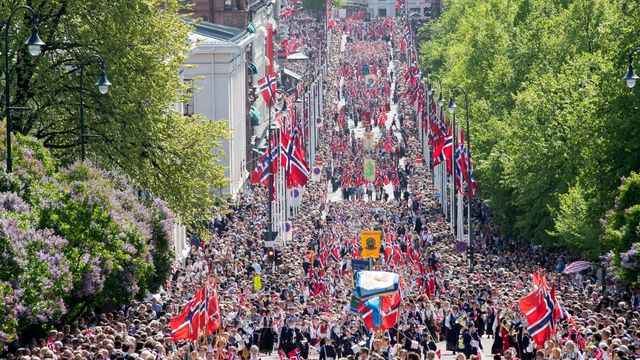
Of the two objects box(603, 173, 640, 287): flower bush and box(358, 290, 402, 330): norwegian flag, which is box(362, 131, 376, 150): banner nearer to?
box(603, 173, 640, 287): flower bush

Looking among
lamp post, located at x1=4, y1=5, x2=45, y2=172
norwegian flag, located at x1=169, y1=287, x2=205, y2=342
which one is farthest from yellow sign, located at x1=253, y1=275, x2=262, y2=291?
norwegian flag, located at x1=169, y1=287, x2=205, y2=342

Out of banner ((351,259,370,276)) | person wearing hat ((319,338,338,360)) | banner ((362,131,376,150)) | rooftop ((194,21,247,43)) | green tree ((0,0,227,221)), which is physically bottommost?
person wearing hat ((319,338,338,360))

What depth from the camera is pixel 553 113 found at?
68.2 metres

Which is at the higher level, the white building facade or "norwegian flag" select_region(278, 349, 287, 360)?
the white building facade

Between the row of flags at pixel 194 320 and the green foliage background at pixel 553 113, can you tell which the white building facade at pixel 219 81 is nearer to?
the green foliage background at pixel 553 113

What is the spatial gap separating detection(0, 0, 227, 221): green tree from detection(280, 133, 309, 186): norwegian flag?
46.3 feet

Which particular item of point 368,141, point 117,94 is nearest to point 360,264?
point 117,94

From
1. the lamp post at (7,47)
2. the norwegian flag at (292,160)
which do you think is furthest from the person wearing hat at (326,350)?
the norwegian flag at (292,160)

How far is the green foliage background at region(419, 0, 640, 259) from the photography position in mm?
54156

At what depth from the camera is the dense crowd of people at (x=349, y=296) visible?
36.9 metres

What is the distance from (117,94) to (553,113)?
79.5 feet

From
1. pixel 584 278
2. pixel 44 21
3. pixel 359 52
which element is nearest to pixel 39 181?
pixel 44 21

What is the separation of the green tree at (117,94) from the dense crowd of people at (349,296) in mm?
3482

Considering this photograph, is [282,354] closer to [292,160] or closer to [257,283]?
[257,283]
